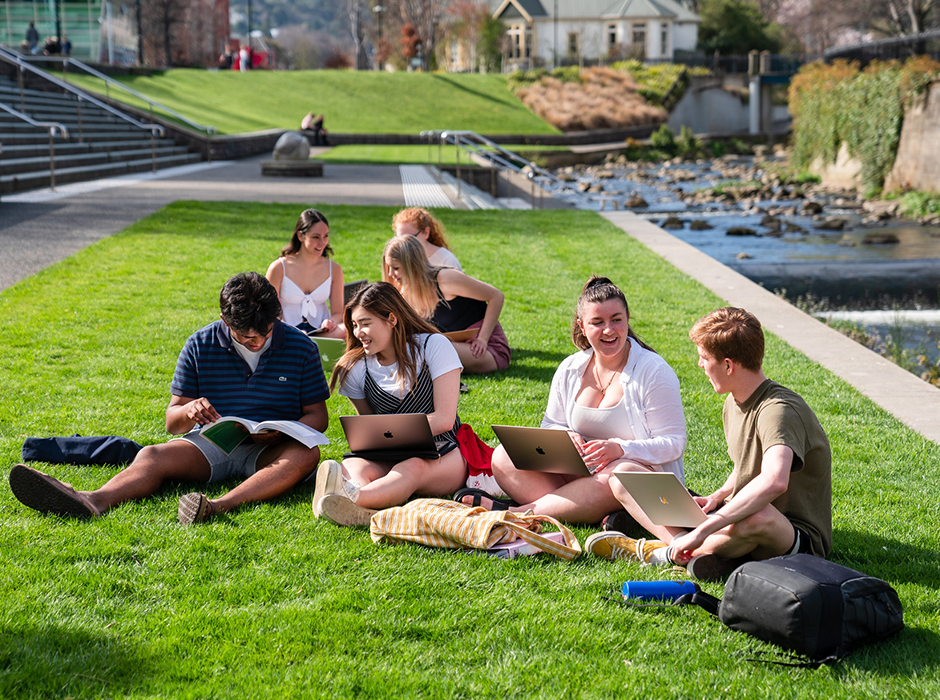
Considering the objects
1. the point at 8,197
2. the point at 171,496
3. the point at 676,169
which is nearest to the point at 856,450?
the point at 171,496

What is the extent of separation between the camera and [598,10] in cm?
7419

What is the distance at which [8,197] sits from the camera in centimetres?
1470

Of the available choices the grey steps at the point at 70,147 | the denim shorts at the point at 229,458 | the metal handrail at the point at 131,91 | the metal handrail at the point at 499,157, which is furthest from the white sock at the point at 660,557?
the metal handrail at the point at 131,91

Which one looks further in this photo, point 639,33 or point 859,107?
point 639,33

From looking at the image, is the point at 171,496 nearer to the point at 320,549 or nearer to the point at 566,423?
the point at 320,549

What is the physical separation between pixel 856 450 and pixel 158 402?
4.24 meters

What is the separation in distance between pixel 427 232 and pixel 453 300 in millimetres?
531

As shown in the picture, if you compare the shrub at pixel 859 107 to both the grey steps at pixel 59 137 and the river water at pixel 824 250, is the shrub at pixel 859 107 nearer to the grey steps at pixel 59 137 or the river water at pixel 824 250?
the river water at pixel 824 250

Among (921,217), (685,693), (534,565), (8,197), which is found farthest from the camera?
(921,217)

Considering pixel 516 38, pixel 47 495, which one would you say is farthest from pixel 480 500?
pixel 516 38

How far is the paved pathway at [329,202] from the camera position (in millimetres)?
6625

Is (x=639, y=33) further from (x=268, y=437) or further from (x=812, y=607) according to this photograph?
(x=812, y=607)

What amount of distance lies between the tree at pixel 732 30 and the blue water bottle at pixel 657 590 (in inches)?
2857

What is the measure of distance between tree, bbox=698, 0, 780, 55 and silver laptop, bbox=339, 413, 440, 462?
7178cm
